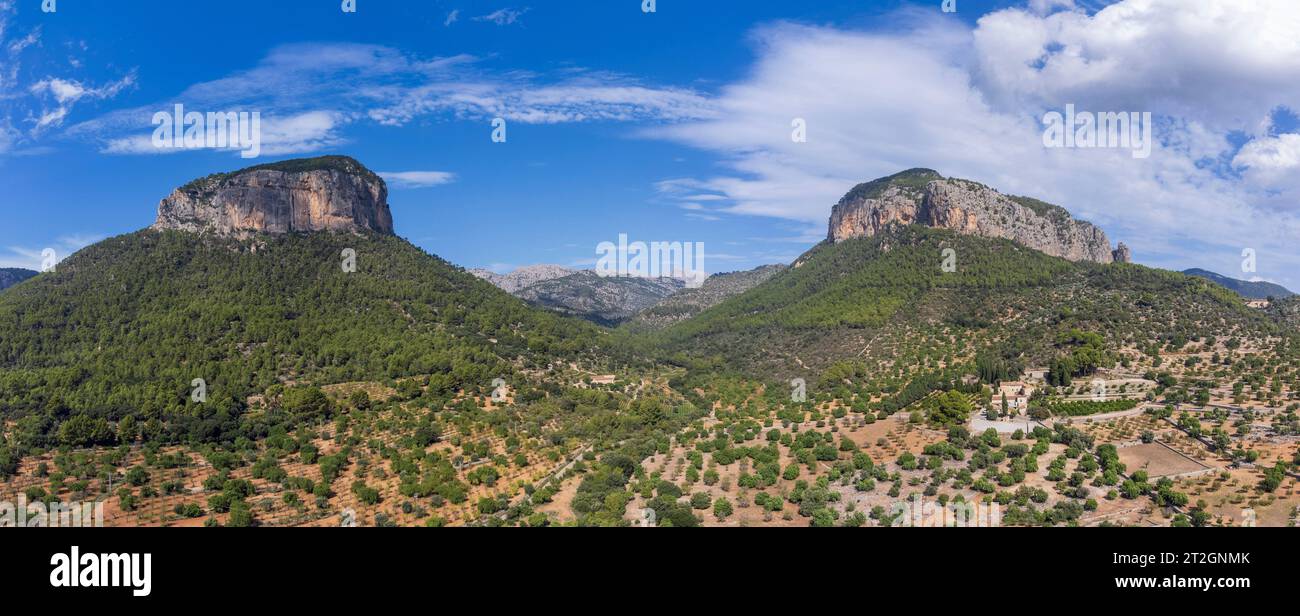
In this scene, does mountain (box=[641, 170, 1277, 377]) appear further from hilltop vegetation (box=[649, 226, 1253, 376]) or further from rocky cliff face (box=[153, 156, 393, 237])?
rocky cliff face (box=[153, 156, 393, 237])

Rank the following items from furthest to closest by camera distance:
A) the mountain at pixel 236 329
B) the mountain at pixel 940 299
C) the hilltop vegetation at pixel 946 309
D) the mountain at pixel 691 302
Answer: the mountain at pixel 691 302, the mountain at pixel 940 299, the hilltop vegetation at pixel 946 309, the mountain at pixel 236 329

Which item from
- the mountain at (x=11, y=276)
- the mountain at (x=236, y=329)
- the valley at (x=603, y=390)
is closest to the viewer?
the valley at (x=603, y=390)

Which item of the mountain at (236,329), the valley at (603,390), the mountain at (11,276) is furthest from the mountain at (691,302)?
the mountain at (11,276)

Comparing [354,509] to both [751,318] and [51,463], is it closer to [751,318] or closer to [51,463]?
[51,463]
